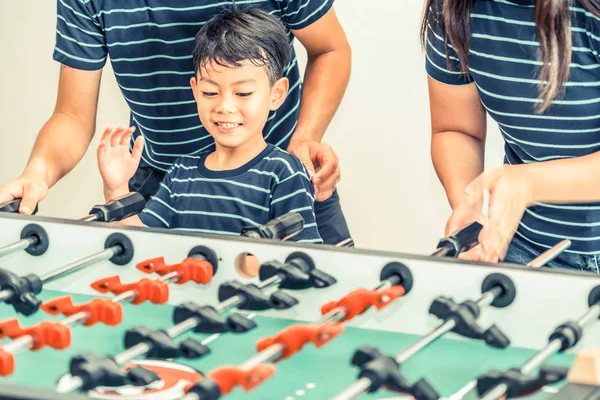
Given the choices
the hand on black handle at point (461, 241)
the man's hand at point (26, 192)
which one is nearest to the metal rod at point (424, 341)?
the hand on black handle at point (461, 241)

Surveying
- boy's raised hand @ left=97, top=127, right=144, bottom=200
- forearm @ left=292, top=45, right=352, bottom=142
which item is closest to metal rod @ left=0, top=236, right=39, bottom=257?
boy's raised hand @ left=97, top=127, right=144, bottom=200

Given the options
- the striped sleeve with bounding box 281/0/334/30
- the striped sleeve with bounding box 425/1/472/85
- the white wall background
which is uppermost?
the striped sleeve with bounding box 281/0/334/30

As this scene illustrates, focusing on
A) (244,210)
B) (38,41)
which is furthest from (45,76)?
(244,210)

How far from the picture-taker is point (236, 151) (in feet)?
6.64

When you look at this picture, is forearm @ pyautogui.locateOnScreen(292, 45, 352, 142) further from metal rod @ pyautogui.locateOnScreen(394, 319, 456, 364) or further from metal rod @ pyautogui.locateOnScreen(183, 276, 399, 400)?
metal rod @ pyautogui.locateOnScreen(394, 319, 456, 364)

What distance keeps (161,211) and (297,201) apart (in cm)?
31

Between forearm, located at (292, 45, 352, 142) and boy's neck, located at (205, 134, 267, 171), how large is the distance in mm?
150

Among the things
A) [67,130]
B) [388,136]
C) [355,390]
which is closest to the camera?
[355,390]

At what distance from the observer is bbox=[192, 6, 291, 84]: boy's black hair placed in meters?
1.98

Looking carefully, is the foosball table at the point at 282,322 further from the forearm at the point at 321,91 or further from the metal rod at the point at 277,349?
the forearm at the point at 321,91

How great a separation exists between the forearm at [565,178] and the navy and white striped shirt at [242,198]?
0.53 m

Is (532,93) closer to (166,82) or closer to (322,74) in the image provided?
(322,74)

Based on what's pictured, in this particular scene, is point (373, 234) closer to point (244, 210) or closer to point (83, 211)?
point (83, 211)

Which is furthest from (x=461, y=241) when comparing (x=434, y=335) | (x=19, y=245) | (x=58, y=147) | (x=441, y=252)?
(x=58, y=147)
